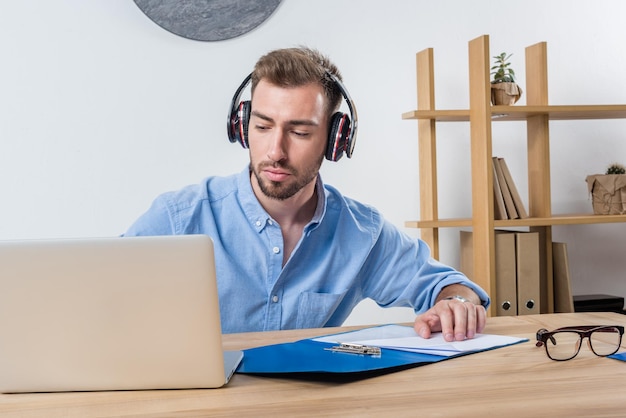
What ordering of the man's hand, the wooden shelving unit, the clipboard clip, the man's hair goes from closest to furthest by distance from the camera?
1. the clipboard clip
2. the man's hand
3. the man's hair
4. the wooden shelving unit

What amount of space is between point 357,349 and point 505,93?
6.83 feet

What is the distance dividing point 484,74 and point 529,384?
82.3 inches

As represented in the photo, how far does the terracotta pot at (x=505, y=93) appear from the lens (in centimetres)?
300

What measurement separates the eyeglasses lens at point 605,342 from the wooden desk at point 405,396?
0.24 ft

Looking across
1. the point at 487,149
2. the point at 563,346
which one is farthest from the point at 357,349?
the point at 487,149

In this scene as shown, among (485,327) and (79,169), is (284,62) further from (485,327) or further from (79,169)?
(79,169)

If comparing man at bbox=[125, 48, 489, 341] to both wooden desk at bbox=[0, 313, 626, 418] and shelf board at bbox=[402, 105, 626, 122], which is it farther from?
shelf board at bbox=[402, 105, 626, 122]

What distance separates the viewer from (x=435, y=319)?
4.47 ft

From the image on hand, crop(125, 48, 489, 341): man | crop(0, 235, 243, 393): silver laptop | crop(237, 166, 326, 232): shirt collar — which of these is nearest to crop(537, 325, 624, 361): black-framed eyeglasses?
crop(125, 48, 489, 341): man

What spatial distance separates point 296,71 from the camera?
1.88 meters

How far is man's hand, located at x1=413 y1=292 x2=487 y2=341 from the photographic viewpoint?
1.32m

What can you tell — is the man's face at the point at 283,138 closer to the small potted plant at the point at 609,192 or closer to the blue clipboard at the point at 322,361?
the blue clipboard at the point at 322,361

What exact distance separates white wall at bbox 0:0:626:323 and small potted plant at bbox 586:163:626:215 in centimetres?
23

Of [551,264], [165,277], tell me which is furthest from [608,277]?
[165,277]
